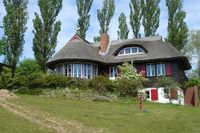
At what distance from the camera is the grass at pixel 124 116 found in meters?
27.4

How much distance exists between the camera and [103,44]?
54656mm

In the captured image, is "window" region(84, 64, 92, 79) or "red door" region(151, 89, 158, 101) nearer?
"red door" region(151, 89, 158, 101)

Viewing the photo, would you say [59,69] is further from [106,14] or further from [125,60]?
[106,14]

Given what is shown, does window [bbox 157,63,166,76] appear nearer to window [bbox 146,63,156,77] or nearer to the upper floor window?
window [bbox 146,63,156,77]

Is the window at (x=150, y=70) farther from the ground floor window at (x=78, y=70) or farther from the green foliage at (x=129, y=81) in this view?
the ground floor window at (x=78, y=70)

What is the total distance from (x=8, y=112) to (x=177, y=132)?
10617mm

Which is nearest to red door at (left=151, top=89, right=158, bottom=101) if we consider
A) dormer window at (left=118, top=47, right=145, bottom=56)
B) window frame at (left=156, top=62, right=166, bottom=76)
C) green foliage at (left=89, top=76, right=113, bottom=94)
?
window frame at (left=156, top=62, right=166, bottom=76)

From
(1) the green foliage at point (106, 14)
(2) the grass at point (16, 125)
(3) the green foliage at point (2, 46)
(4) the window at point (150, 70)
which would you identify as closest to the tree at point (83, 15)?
(1) the green foliage at point (106, 14)

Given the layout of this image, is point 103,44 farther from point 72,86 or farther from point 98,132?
point 98,132

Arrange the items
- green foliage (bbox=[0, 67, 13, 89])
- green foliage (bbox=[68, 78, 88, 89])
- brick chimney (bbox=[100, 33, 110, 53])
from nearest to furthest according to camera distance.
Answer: green foliage (bbox=[68, 78, 88, 89]) → green foliage (bbox=[0, 67, 13, 89]) → brick chimney (bbox=[100, 33, 110, 53])

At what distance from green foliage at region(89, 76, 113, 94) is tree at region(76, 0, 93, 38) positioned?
1813cm

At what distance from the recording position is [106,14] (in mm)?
65750

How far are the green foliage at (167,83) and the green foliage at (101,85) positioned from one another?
5.38 m

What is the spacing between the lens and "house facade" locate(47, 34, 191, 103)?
49.0 meters
